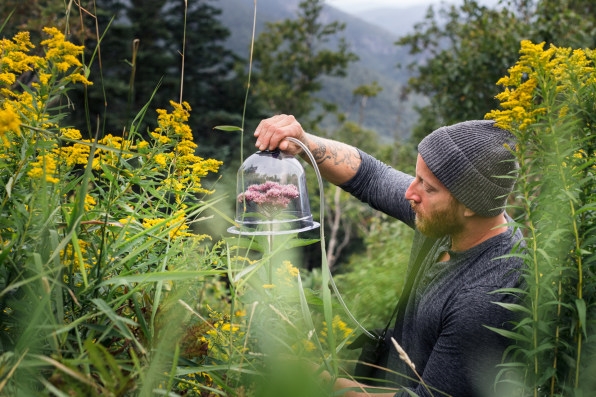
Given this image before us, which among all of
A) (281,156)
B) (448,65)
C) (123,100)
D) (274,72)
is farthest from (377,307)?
(274,72)

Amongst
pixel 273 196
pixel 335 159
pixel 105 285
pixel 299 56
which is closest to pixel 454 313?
pixel 273 196

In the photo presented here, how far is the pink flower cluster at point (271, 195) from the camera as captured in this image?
64.9 inches

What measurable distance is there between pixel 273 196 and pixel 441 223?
68cm

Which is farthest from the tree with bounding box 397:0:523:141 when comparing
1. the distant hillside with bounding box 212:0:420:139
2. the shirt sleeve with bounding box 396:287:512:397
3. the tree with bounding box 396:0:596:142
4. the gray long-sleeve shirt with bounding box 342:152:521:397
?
the distant hillside with bounding box 212:0:420:139

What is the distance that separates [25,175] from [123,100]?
21.2 metres

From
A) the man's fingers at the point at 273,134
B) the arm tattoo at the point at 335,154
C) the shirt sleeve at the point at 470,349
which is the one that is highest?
the man's fingers at the point at 273,134

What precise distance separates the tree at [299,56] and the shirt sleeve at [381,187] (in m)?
24.8

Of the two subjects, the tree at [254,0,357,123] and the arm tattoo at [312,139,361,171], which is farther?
the tree at [254,0,357,123]

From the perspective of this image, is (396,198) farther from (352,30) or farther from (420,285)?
(352,30)

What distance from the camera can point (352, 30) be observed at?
5595 inches

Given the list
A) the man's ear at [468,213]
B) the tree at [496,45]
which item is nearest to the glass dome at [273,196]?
the man's ear at [468,213]

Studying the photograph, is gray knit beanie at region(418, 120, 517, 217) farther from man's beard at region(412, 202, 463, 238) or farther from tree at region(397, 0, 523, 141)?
tree at region(397, 0, 523, 141)

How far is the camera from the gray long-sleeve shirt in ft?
5.08

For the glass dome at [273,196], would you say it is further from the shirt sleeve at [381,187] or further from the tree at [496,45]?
the tree at [496,45]
